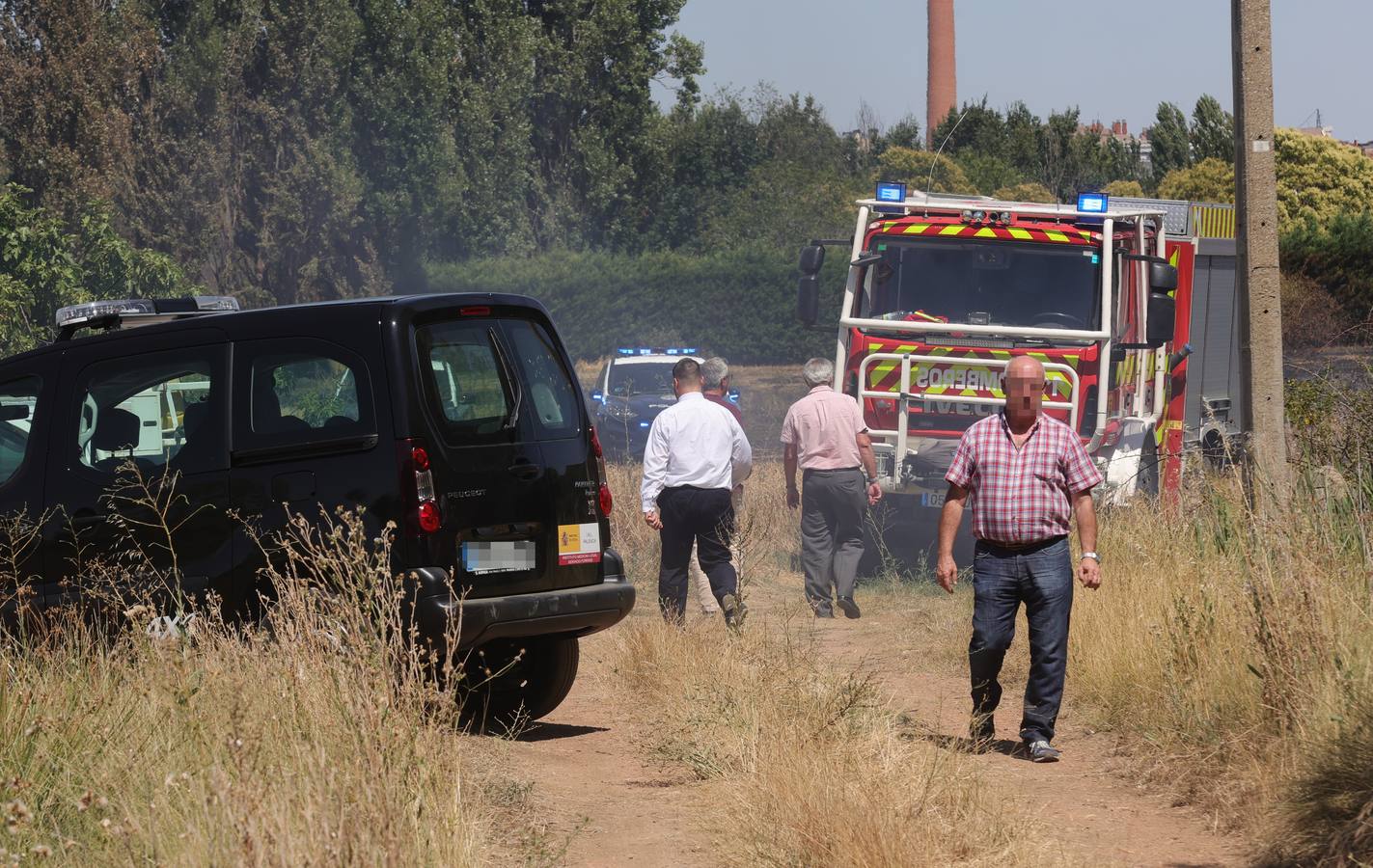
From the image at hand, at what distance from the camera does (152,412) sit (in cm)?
702

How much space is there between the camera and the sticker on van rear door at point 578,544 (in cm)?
707

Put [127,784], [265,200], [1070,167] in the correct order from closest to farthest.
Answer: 1. [127,784]
2. [265,200]
3. [1070,167]

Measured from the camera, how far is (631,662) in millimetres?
8883

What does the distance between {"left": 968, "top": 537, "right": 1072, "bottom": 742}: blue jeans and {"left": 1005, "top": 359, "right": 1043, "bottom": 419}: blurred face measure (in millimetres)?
575

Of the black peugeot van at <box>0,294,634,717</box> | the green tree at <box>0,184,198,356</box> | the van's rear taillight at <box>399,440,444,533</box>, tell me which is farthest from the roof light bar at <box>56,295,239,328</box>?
the green tree at <box>0,184,198,356</box>

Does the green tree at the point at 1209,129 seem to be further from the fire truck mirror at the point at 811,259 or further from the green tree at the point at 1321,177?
the fire truck mirror at the point at 811,259

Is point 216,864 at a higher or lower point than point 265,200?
lower

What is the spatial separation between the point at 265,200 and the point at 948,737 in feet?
117

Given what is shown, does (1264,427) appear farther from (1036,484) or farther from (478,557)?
(478,557)

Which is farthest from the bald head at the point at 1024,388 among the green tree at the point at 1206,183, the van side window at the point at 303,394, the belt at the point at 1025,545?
the green tree at the point at 1206,183

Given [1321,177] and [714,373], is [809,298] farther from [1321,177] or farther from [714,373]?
[1321,177]

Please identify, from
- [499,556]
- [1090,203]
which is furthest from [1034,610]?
[1090,203]

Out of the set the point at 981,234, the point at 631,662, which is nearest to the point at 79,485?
the point at 631,662

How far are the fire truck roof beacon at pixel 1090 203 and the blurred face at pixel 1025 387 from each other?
6.40 m
